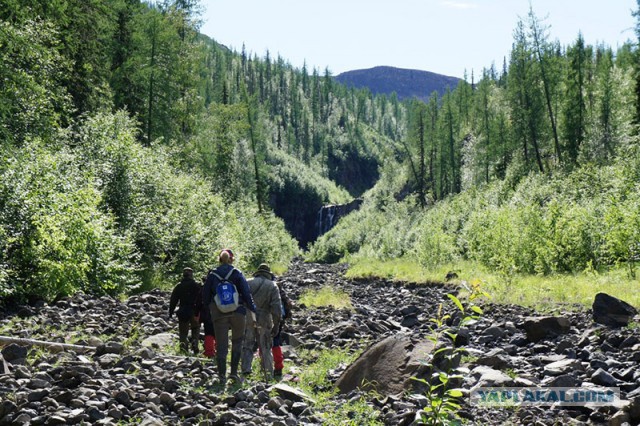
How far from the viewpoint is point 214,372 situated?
10.1m

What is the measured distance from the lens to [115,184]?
21781mm

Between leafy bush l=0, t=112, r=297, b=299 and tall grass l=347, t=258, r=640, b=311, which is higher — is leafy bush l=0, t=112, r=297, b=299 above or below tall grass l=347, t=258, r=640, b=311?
above

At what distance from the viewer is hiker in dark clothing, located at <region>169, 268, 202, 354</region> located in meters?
12.1

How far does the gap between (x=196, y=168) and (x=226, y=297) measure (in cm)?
3210

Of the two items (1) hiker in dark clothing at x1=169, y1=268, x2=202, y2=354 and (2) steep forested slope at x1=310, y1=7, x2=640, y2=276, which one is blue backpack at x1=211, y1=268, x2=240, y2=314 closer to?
(1) hiker in dark clothing at x1=169, y1=268, x2=202, y2=354

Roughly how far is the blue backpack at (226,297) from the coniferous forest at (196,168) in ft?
17.7

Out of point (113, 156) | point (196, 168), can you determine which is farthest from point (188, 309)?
point (196, 168)

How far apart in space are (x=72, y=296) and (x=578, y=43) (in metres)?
63.1

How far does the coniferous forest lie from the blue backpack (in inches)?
213

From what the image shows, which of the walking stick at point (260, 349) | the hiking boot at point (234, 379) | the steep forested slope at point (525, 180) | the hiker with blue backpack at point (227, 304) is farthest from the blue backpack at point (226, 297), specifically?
the steep forested slope at point (525, 180)

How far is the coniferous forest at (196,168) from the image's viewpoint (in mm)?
16531

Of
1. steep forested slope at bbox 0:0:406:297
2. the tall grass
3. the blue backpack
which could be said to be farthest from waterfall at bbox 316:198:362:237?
the blue backpack

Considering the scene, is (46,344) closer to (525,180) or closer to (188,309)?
(188,309)

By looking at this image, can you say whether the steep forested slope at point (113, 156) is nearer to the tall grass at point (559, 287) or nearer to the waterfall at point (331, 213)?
the tall grass at point (559, 287)
